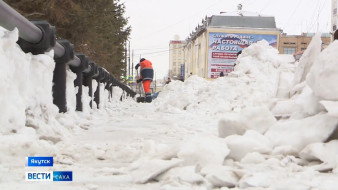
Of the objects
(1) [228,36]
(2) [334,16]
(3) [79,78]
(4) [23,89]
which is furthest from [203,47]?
(4) [23,89]

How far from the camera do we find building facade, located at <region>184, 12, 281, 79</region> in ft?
138

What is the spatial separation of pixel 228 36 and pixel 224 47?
1255mm

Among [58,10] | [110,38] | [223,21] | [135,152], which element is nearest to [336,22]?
[223,21]

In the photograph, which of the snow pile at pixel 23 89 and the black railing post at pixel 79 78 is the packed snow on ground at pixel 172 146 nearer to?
the snow pile at pixel 23 89

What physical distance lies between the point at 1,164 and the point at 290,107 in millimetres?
2403

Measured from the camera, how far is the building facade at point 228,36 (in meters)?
42.1

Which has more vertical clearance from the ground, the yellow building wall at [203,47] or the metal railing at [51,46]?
the yellow building wall at [203,47]

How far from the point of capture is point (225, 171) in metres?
1.88

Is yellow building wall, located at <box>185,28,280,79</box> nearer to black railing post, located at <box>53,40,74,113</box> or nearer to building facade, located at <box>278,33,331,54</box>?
building facade, located at <box>278,33,331,54</box>

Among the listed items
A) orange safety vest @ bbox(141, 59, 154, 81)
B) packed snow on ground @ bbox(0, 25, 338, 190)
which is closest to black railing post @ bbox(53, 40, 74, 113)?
packed snow on ground @ bbox(0, 25, 338, 190)

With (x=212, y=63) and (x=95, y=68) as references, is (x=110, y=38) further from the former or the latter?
(x=212, y=63)

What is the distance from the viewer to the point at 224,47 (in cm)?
4225

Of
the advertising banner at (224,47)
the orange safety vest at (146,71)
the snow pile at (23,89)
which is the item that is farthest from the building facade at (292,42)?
the snow pile at (23,89)

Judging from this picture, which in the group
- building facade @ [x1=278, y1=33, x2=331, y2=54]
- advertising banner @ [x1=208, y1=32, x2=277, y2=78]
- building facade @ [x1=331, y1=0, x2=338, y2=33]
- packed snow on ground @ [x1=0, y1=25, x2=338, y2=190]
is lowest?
packed snow on ground @ [x1=0, y1=25, x2=338, y2=190]
